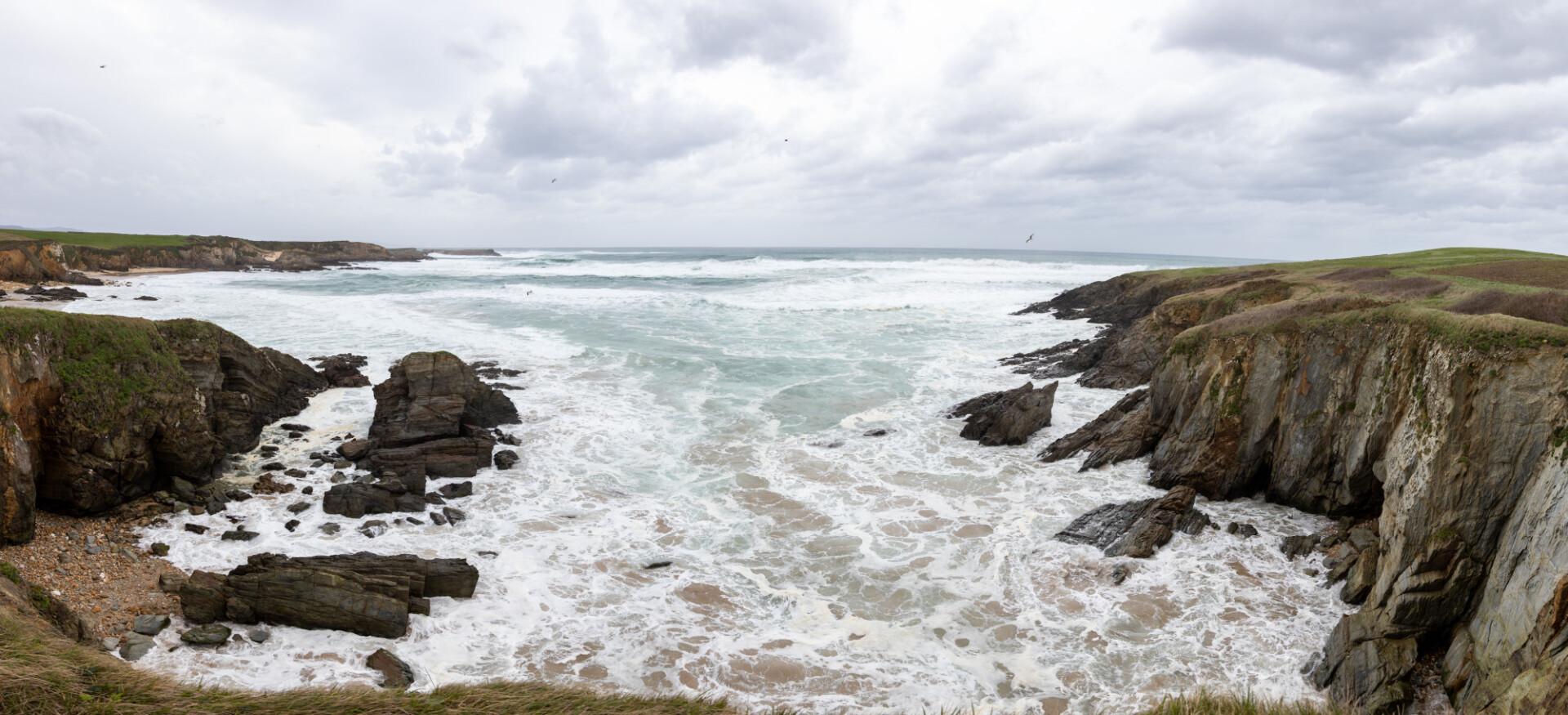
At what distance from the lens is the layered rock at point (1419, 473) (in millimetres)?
6629

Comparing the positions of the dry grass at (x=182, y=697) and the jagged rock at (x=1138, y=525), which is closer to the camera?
the dry grass at (x=182, y=697)

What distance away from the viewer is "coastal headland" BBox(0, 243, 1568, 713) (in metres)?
6.80

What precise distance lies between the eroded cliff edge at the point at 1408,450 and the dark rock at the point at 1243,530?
1550mm

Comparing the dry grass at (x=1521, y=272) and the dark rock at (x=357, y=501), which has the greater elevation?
Result: the dry grass at (x=1521, y=272)

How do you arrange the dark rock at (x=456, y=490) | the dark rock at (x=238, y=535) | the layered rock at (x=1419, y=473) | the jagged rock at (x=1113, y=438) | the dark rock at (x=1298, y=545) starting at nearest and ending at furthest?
1. the layered rock at (x=1419, y=473)
2. the dark rock at (x=238, y=535)
3. the dark rock at (x=1298, y=545)
4. the dark rock at (x=456, y=490)
5. the jagged rock at (x=1113, y=438)

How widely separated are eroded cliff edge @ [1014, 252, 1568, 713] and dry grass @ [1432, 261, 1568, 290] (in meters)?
3.83

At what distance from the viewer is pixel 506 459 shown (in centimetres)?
1471

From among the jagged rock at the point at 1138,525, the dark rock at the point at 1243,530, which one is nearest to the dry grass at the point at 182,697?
the jagged rock at the point at 1138,525

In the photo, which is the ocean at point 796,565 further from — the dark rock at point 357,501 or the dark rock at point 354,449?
the dark rock at point 354,449

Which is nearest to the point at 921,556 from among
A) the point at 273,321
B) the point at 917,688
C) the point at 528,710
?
the point at 917,688

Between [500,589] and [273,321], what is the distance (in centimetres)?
3047

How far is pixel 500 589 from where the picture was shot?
31.9 ft

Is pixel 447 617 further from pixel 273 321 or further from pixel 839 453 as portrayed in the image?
pixel 273 321

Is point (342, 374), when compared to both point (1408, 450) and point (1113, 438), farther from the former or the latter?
point (1408, 450)
